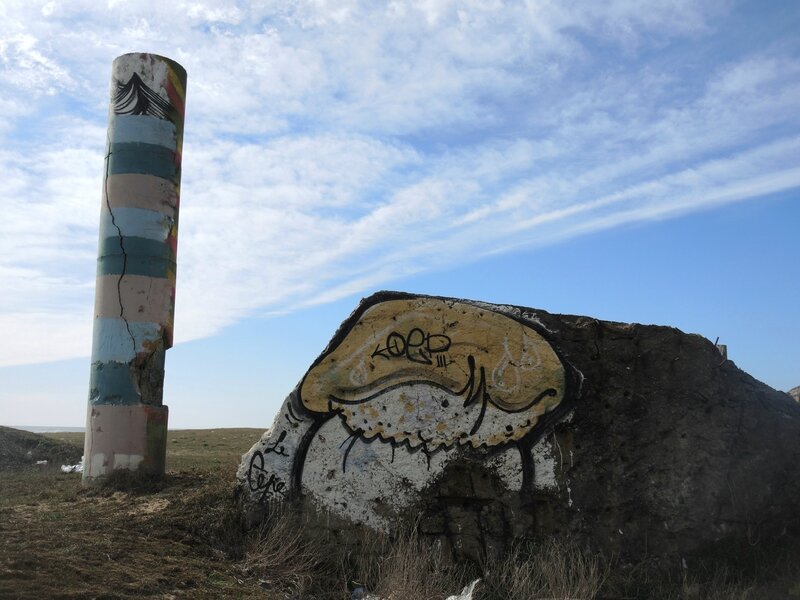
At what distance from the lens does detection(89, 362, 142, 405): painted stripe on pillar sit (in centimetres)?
901

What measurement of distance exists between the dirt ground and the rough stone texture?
53 cm

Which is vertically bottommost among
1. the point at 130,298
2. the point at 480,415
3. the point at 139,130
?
the point at 480,415

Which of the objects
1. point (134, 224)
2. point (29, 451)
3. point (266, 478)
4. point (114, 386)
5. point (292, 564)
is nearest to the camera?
point (292, 564)

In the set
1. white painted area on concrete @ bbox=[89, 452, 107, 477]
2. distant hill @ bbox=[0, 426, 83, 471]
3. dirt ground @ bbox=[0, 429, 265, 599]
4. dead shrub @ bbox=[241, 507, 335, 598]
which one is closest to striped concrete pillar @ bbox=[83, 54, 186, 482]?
white painted area on concrete @ bbox=[89, 452, 107, 477]

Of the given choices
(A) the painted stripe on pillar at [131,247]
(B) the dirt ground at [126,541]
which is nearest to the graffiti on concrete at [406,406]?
(B) the dirt ground at [126,541]

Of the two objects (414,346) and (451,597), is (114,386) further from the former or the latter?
(451,597)

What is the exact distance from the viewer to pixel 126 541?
631 cm

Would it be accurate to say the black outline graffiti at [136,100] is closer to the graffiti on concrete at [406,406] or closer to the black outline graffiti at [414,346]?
the graffiti on concrete at [406,406]

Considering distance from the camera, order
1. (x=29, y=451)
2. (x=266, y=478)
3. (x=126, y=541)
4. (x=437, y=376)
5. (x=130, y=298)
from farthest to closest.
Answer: (x=29, y=451), (x=130, y=298), (x=437, y=376), (x=266, y=478), (x=126, y=541)

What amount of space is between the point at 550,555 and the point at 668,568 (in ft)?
3.50

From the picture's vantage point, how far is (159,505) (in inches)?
294

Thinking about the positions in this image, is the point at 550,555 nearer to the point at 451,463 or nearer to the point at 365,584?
the point at 451,463

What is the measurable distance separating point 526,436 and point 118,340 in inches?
201

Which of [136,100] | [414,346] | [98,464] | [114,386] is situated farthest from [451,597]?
[136,100]
